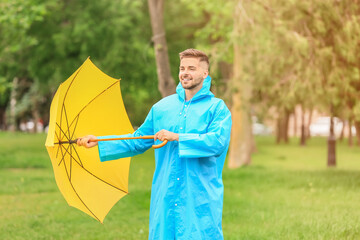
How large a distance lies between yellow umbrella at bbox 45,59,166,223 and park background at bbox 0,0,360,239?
2.60 meters

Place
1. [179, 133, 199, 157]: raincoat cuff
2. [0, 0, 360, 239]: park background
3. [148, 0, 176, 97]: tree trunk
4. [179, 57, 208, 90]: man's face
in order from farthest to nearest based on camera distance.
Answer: [148, 0, 176, 97]: tree trunk, [0, 0, 360, 239]: park background, [179, 57, 208, 90]: man's face, [179, 133, 199, 157]: raincoat cuff

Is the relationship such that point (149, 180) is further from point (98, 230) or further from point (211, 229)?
point (211, 229)

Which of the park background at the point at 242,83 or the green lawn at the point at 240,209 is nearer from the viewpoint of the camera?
the green lawn at the point at 240,209

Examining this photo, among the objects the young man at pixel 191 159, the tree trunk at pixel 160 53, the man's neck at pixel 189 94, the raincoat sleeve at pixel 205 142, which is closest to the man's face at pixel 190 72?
the young man at pixel 191 159

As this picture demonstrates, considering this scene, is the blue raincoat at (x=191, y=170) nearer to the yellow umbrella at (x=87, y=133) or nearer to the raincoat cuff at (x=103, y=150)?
the raincoat cuff at (x=103, y=150)

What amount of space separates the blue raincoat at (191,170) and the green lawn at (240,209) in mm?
3326

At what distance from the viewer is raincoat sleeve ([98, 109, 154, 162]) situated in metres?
5.04

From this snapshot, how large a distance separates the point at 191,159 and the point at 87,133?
4.62 ft

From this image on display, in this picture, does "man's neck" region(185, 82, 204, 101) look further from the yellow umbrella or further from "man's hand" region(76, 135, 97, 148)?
the yellow umbrella

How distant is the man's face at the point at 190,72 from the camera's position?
4738 mm

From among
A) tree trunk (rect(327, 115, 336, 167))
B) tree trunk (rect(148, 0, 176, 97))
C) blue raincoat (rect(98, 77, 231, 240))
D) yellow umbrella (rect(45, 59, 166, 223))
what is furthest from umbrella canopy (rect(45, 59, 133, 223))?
tree trunk (rect(327, 115, 336, 167))

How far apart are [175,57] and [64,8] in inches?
209

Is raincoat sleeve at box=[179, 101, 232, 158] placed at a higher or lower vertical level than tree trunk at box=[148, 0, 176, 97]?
lower

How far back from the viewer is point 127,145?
509 cm
